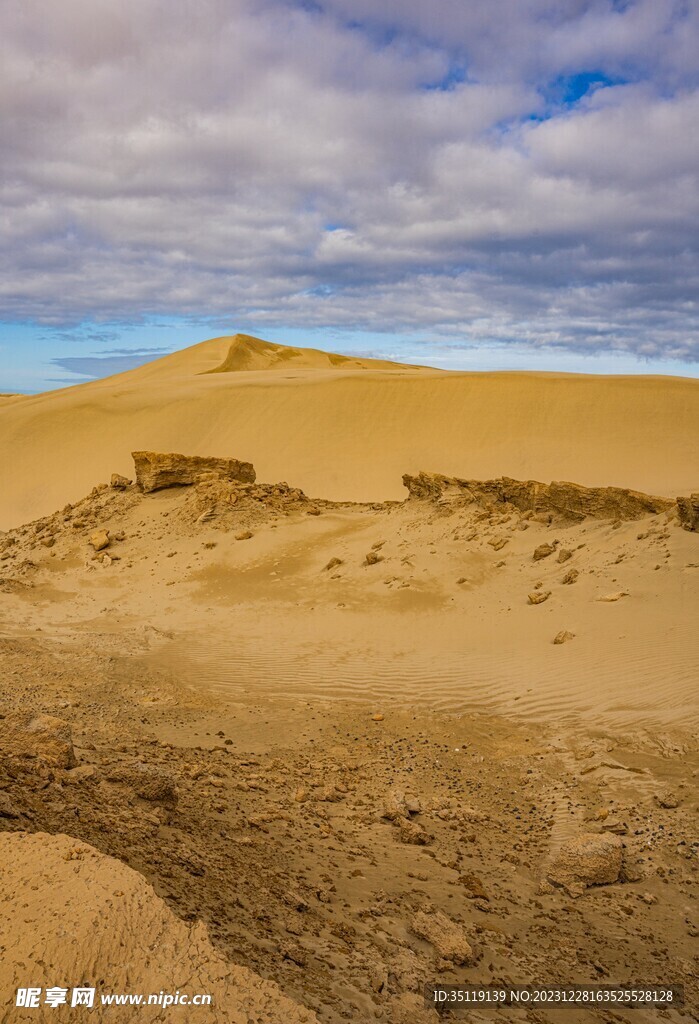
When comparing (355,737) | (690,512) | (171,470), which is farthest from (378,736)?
(171,470)

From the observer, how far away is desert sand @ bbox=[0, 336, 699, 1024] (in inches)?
145

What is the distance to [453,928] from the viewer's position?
13.8 feet

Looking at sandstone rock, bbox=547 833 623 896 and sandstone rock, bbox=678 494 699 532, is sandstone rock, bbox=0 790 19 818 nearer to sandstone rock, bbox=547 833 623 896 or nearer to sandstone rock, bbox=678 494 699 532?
sandstone rock, bbox=547 833 623 896

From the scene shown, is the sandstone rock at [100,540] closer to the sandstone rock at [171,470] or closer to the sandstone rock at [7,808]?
the sandstone rock at [171,470]

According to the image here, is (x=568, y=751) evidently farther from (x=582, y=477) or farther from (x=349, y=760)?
(x=582, y=477)

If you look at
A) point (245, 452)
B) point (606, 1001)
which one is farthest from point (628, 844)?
point (245, 452)

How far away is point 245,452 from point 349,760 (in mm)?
20414

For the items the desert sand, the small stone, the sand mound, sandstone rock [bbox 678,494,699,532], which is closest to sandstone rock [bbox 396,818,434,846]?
the desert sand

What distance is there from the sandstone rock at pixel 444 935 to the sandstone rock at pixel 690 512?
27.4ft

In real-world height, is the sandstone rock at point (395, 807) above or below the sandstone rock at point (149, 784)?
below

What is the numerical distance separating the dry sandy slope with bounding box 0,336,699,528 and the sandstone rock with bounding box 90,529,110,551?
9034 millimetres

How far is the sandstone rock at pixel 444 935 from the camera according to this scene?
391 centimetres

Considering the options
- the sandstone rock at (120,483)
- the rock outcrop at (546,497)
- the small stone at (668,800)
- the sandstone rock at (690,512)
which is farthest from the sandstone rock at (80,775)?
the sandstone rock at (120,483)

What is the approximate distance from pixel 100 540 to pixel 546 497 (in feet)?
27.0
